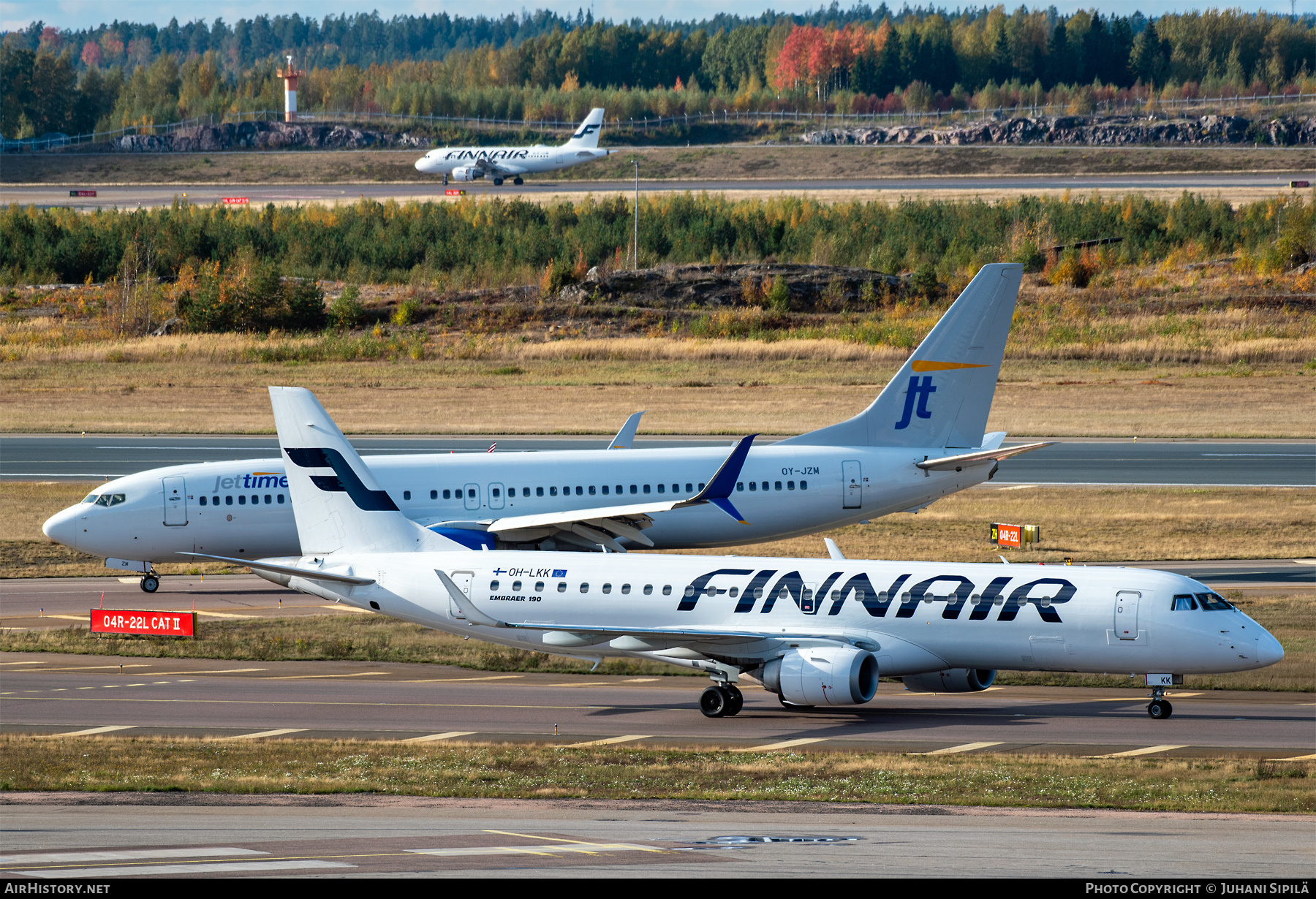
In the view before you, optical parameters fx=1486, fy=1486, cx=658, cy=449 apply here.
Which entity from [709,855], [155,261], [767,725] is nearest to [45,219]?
[155,261]

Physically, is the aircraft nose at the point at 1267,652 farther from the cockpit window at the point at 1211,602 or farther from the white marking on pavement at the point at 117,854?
the white marking on pavement at the point at 117,854

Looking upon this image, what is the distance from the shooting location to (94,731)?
108 feet

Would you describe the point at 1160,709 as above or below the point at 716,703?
above

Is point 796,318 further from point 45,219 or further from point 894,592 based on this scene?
point 894,592

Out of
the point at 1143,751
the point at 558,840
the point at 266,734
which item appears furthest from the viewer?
the point at 266,734

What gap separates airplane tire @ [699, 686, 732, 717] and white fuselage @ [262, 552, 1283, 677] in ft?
2.59

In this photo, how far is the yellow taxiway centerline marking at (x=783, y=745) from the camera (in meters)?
30.8

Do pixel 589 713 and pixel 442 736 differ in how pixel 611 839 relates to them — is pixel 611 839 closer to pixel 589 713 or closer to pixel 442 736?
pixel 442 736

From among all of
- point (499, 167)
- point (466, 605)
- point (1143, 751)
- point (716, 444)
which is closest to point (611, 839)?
point (1143, 751)

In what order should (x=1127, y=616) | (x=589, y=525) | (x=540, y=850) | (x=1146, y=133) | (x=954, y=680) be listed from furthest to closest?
1. (x=1146, y=133)
2. (x=589, y=525)
3. (x=954, y=680)
4. (x=1127, y=616)
5. (x=540, y=850)

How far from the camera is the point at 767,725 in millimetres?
33625

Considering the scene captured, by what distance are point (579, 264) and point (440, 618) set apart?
312 ft

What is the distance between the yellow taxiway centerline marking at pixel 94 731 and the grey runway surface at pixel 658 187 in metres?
124

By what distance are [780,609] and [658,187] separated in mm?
132224
